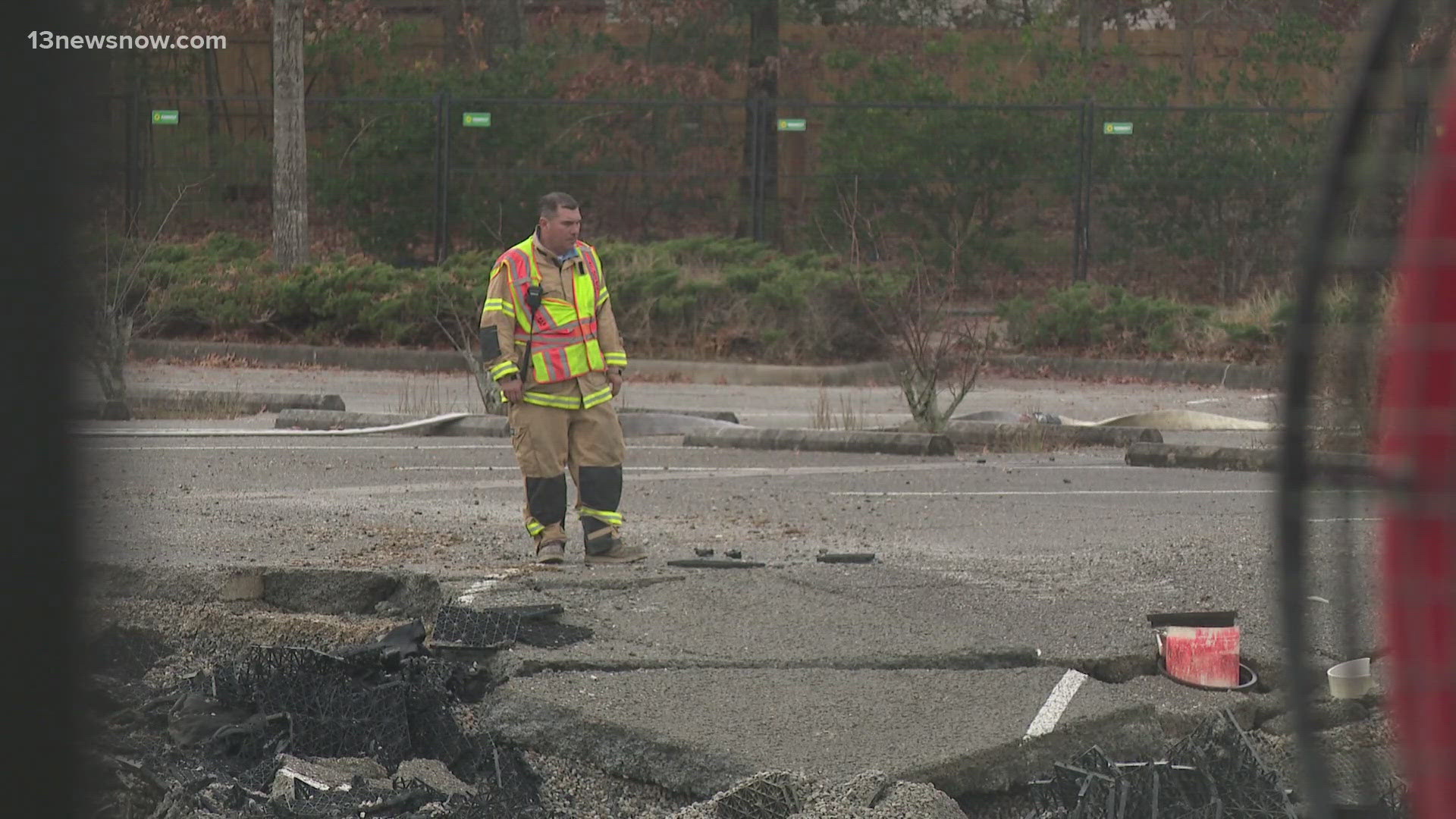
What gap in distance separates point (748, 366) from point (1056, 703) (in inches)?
541

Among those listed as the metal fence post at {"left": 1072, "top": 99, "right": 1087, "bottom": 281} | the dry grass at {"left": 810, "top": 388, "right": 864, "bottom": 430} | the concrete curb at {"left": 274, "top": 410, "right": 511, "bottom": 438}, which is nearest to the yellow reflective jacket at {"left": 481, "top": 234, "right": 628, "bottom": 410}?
the concrete curb at {"left": 274, "top": 410, "right": 511, "bottom": 438}

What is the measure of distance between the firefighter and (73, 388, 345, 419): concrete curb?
7107 mm

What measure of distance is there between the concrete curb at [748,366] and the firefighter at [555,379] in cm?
1052

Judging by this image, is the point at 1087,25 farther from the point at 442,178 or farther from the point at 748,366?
the point at 748,366

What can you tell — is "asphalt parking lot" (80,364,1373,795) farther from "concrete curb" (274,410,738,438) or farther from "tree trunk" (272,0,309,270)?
"tree trunk" (272,0,309,270)

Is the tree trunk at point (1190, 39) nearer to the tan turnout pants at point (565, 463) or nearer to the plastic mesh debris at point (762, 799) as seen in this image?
the tan turnout pants at point (565, 463)

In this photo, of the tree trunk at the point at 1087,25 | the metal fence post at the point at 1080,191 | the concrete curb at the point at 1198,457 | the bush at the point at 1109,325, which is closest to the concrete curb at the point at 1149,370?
the bush at the point at 1109,325

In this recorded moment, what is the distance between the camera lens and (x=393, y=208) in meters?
26.8

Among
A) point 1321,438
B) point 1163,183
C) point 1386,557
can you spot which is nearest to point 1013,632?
point 1321,438

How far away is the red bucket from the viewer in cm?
657

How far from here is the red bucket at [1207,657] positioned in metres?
6.57

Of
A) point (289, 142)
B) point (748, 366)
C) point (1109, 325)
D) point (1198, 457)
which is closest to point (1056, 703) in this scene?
point (1198, 457)

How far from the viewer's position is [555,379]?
8.84 metres

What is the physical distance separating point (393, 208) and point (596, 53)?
668 centimetres
